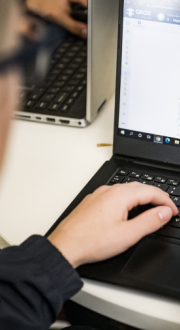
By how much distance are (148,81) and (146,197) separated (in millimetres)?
212

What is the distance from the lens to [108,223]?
1.88 ft

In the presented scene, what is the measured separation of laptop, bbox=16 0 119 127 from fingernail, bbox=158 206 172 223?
1.18 ft

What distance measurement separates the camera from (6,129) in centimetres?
28

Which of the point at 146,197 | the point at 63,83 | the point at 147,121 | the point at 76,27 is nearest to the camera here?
the point at 146,197

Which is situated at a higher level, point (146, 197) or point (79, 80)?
point (79, 80)

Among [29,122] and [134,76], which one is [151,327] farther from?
[29,122]

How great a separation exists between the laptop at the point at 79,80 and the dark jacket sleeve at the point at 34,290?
416 millimetres

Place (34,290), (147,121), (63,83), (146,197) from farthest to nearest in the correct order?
(63,83), (147,121), (146,197), (34,290)

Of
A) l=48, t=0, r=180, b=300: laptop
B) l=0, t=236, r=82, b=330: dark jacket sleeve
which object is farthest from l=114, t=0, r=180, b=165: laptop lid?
l=0, t=236, r=82, b=330: dark jacket sleeve

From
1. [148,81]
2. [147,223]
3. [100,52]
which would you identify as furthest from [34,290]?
[100,52]

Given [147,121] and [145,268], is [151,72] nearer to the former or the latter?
[147,121]

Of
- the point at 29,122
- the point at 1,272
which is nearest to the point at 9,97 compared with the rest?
the point at 1,272

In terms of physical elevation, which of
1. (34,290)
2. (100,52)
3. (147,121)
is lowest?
(34,290)

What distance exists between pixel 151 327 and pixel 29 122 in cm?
56
